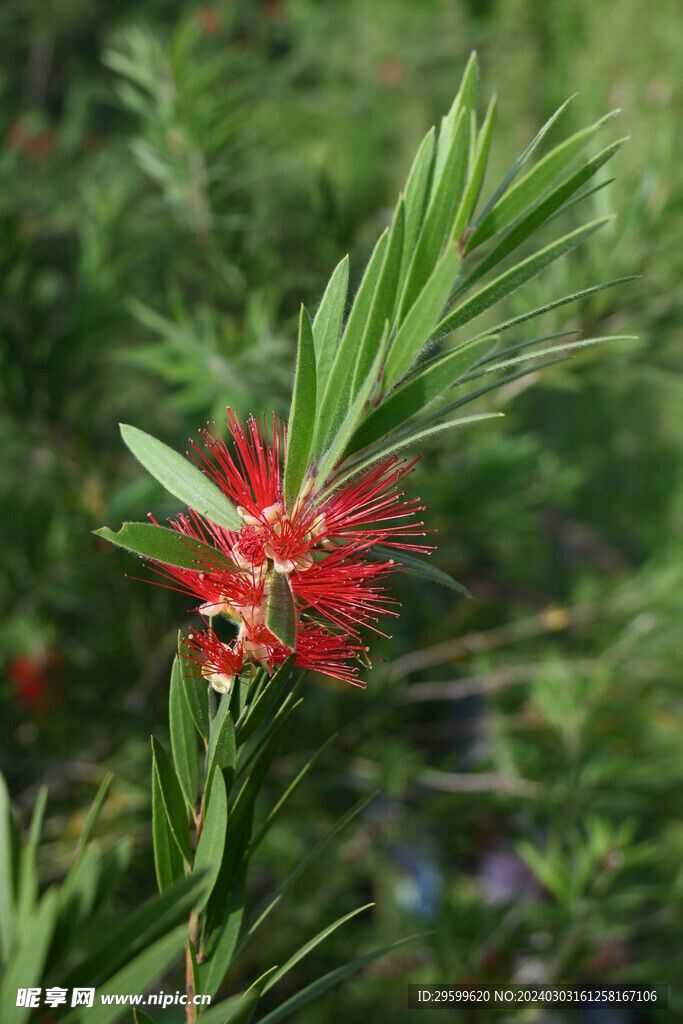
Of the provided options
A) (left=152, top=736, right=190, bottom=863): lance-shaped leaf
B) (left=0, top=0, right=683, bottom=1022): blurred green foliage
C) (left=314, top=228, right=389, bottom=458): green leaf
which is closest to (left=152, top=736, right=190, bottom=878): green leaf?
(left=152, top=736, right=190, bottom=863): lance-shaped leaf

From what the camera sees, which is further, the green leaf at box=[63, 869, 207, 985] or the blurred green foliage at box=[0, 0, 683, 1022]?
the blurred green foliage at box=[0, 0, 683, 1022]

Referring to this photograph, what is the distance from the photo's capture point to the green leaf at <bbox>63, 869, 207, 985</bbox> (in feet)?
0.56

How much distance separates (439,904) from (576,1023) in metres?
0.15

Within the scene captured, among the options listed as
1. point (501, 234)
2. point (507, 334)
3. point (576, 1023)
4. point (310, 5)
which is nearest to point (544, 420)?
point (310, 5)

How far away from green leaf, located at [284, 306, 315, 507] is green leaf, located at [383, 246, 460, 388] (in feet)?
0.08

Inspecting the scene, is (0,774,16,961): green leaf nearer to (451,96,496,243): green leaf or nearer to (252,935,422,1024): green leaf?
(252,935,422,1024): green leaf

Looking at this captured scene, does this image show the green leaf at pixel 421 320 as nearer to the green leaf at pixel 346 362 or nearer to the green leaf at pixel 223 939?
the green leaf at pixel 346 362

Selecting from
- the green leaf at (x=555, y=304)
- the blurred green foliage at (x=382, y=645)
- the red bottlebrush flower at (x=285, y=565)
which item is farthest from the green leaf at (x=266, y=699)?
the blurred green foliage at (x=382, y=645)

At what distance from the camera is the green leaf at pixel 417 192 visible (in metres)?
0.23

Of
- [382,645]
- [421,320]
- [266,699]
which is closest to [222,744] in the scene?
[266,699]

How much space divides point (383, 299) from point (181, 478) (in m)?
0.08

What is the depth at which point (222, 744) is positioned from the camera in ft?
0.72

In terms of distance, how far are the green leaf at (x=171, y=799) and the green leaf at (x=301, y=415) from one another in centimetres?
9

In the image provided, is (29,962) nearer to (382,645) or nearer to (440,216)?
(440,216)
